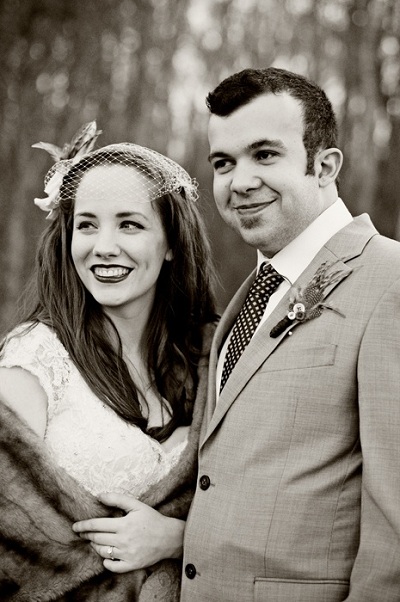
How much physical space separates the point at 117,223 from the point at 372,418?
4.27 feet

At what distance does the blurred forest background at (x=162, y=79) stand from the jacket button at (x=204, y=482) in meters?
3.55

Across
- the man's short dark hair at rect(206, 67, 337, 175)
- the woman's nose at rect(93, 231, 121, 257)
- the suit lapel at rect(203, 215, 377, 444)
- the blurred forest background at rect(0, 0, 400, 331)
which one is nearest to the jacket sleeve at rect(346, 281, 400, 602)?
the suit lapel at rect(203, 215, 377, 444)

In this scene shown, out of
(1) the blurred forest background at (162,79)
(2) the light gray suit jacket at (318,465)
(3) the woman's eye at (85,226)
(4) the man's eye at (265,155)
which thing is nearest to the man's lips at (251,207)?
(4) the man's eye at (265,155)

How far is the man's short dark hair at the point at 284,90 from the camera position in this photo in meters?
2.11

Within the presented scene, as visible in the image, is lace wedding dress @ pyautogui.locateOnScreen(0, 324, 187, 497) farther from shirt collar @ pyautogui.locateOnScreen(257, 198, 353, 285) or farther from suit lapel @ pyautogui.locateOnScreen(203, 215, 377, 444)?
shirt collar @ pyautogui.locateOnScreen(257, 198, 353, 285)

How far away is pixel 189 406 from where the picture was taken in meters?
2.49

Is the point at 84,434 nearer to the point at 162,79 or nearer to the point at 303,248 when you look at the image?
the point at 303,248

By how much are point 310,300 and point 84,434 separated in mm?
950

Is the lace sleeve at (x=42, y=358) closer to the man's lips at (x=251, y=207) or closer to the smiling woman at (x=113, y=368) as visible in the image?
the smiling woman at (x=113, y=368)

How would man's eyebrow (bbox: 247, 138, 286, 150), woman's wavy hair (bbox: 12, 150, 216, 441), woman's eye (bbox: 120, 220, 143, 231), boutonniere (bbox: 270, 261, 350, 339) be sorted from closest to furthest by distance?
boutonniere (bbox: 270, 261, 350, 339) → man's eyebrow (bbox: 247, 138, 286, 150) → woman's wavy hair (bbox: 12, 150, 216, 441) → woman's eye (bbox: 120, 220, 143, 231)

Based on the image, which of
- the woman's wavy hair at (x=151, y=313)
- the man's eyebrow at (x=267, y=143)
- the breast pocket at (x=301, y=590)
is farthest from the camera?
the woman's wavy hair at (x=151, y=313)

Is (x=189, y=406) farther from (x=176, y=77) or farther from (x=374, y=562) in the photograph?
(x=176, y=77)

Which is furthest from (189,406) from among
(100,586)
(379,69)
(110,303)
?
(379,69)

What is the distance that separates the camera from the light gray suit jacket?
5.32ft
